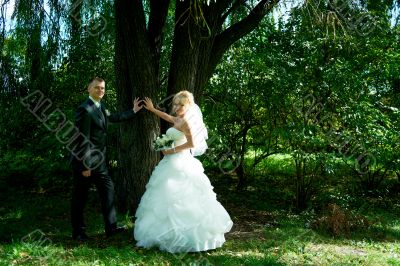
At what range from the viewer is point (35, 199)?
8508 mm

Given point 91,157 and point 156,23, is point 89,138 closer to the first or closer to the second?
point 91,157

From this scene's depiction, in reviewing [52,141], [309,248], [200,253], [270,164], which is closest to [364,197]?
[270,164]

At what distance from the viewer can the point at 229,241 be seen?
5.91 meters

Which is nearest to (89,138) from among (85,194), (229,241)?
(85,194)

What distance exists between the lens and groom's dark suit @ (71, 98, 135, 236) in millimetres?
5309

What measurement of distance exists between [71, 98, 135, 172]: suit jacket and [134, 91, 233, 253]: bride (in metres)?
0.76

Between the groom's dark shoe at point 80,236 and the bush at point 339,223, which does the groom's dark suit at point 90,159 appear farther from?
the bush at point 339,223

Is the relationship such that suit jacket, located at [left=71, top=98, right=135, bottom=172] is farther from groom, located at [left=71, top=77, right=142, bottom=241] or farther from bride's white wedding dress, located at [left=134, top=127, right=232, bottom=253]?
bride's white wedding dress, located at [left=134, top=127, right=232, bottom=253]

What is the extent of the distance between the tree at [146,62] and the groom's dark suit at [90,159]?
1.96ft

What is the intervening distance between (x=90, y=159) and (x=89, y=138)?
259 millimetres

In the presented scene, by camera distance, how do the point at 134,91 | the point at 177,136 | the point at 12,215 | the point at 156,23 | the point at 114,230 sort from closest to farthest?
the point at 177,136 < the point at 114,230 < the point at 134,91 < the point at 156,23 < the point at 12,215

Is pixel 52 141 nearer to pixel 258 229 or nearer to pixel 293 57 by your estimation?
pixel 258 229

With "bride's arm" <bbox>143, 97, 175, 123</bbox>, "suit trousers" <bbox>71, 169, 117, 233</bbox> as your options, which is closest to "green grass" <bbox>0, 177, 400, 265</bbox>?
"suit trousers" <bbox>71, 169, 117, 233</bbox>

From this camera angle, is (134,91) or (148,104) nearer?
(148,104)
